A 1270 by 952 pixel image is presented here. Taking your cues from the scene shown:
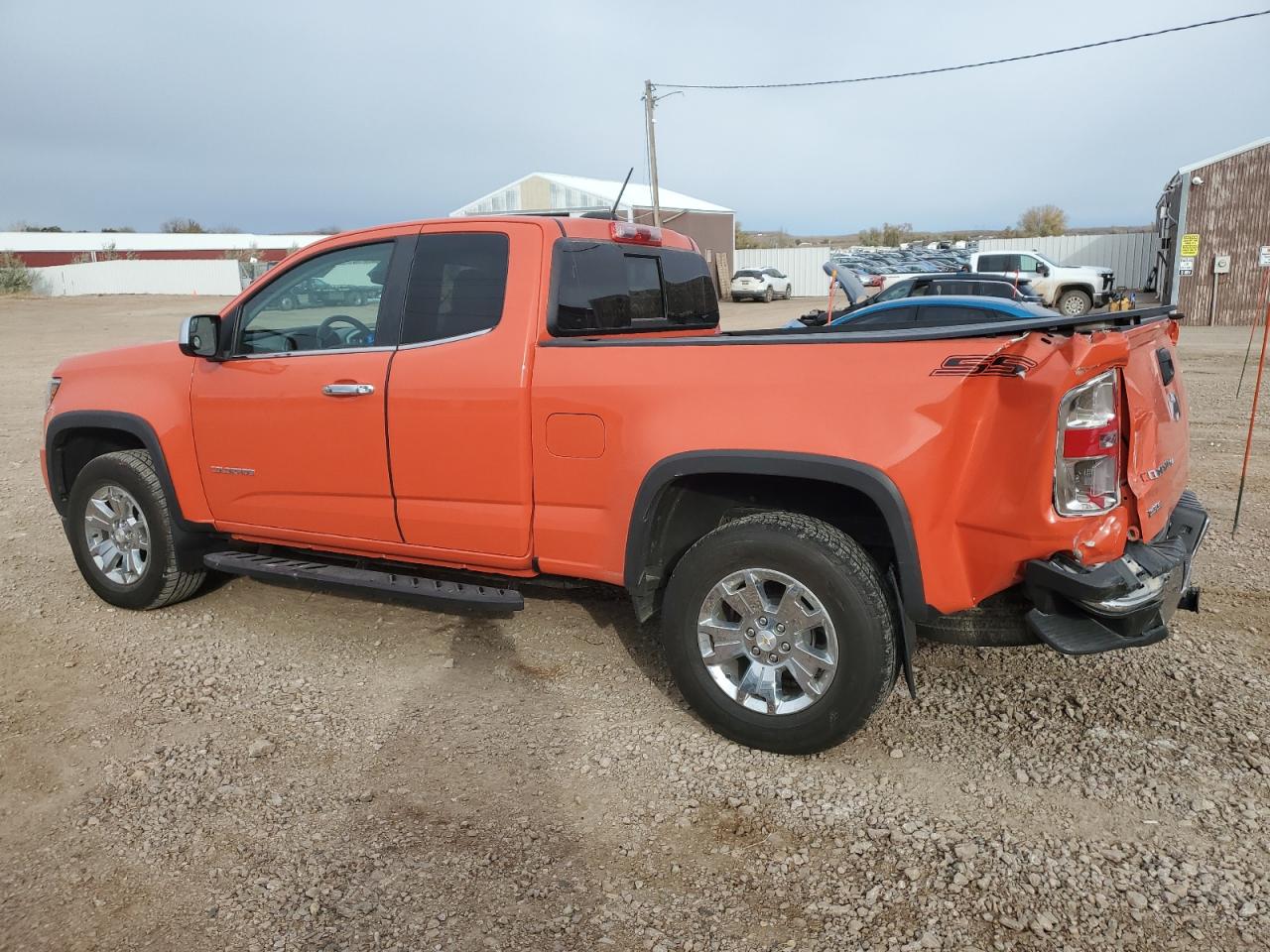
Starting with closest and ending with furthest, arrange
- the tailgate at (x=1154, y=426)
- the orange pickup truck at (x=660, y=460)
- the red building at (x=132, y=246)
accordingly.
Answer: the orange pickup truck at (x=660, y=460) → the tailgate at (x=1154, y=426) → the red building at (x=132, y=246)

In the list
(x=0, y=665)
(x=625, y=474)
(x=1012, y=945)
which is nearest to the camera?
(x=1012, y=945)

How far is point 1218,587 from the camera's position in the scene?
496cm

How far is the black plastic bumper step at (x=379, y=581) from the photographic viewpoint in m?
3.92

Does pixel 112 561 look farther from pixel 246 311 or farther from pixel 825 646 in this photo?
pixel 825 646

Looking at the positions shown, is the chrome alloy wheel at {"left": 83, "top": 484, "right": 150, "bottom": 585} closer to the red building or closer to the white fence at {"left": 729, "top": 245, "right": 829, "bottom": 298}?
the white fence at {"left": 729, "top": 245, "right": 829, "bottom": 298}

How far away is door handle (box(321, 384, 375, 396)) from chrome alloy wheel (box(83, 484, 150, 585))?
1.55m

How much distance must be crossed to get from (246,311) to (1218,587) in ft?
17.1

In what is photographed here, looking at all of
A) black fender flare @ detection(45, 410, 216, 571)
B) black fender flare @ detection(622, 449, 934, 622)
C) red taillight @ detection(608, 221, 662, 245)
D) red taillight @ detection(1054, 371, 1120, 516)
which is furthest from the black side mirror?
red taillight @ detection(1054, 371, 1120, 516)

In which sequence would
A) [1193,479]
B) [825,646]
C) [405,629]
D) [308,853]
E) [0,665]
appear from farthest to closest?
[1193,479], [405,629], [0,665], [825,646], [308,853]

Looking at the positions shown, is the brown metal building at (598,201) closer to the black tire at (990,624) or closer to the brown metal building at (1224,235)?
the brown metal building at (1224,235)

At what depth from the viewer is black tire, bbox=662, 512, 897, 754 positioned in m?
3.15

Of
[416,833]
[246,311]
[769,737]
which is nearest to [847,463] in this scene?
[769,737]

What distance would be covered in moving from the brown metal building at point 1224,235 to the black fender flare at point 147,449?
27.3 m

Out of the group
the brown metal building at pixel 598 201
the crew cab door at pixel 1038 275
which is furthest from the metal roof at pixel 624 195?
the crew cab door at pixel 1038 275
